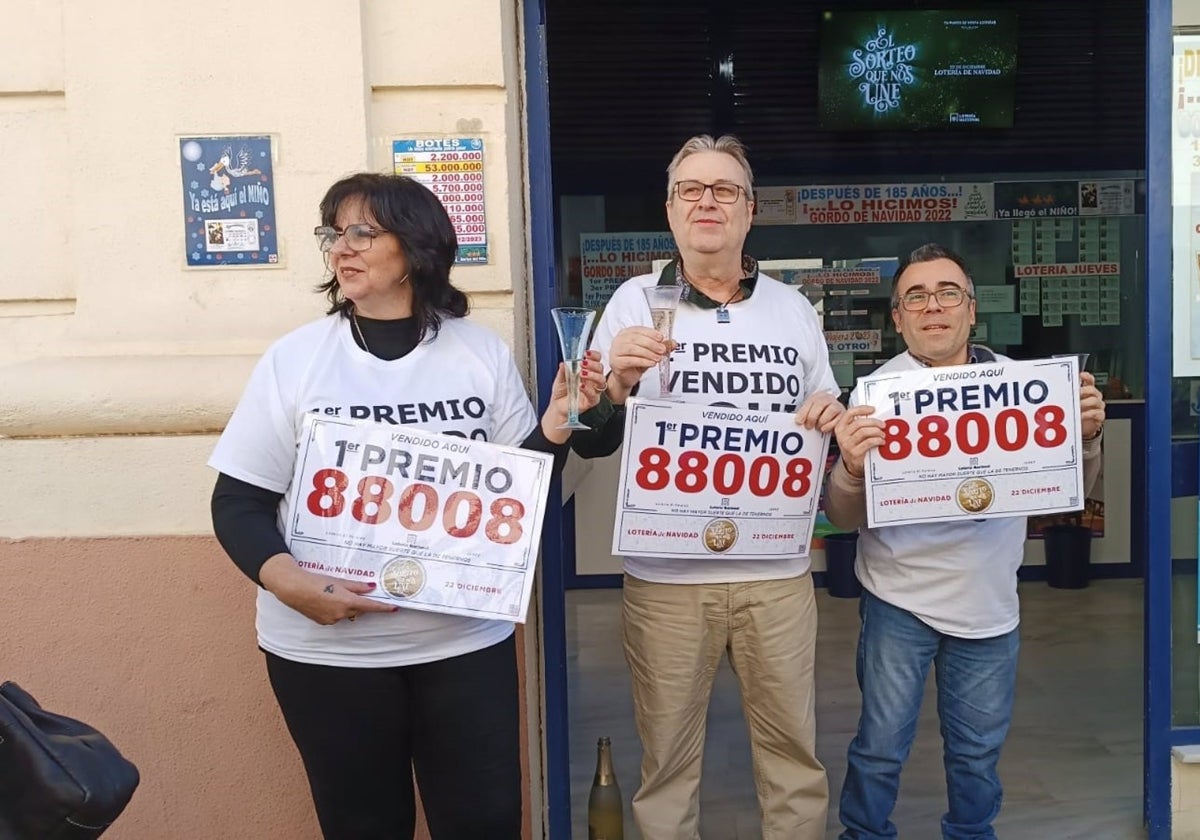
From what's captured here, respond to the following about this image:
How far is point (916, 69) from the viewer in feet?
21.9

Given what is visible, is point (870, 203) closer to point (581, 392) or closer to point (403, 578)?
point (581, 392)

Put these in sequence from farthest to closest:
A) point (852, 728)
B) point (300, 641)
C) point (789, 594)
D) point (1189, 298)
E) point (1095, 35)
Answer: point (1095, 35) → point (852, 728) → point (1189, 298) → point (789, 594) → point (300, 641)

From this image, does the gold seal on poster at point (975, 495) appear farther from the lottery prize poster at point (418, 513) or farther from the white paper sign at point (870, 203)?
the white paper sign at point (870, 203)

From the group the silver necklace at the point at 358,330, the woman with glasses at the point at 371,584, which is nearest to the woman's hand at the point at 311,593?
the woman with glasses at the point at 371,584

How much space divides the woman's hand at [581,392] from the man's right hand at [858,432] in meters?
0.67

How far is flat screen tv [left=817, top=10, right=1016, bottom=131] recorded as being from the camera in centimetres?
658

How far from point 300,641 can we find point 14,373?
1.32 metres

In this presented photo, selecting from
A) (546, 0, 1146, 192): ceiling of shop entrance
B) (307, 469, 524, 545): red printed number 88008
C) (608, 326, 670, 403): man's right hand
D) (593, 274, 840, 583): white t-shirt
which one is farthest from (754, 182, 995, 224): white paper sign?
(307, 469, 524, 545): red printed number 88008

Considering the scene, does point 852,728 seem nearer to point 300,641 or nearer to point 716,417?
point 716,417

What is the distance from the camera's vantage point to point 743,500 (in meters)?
2.81

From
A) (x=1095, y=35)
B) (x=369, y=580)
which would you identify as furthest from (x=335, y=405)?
(x=1095, y=35)

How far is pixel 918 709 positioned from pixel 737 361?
3.41 feet

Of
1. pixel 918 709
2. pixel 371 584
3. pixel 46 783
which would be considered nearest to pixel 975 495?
pixel 918 709

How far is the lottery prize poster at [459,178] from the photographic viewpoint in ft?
10.0
